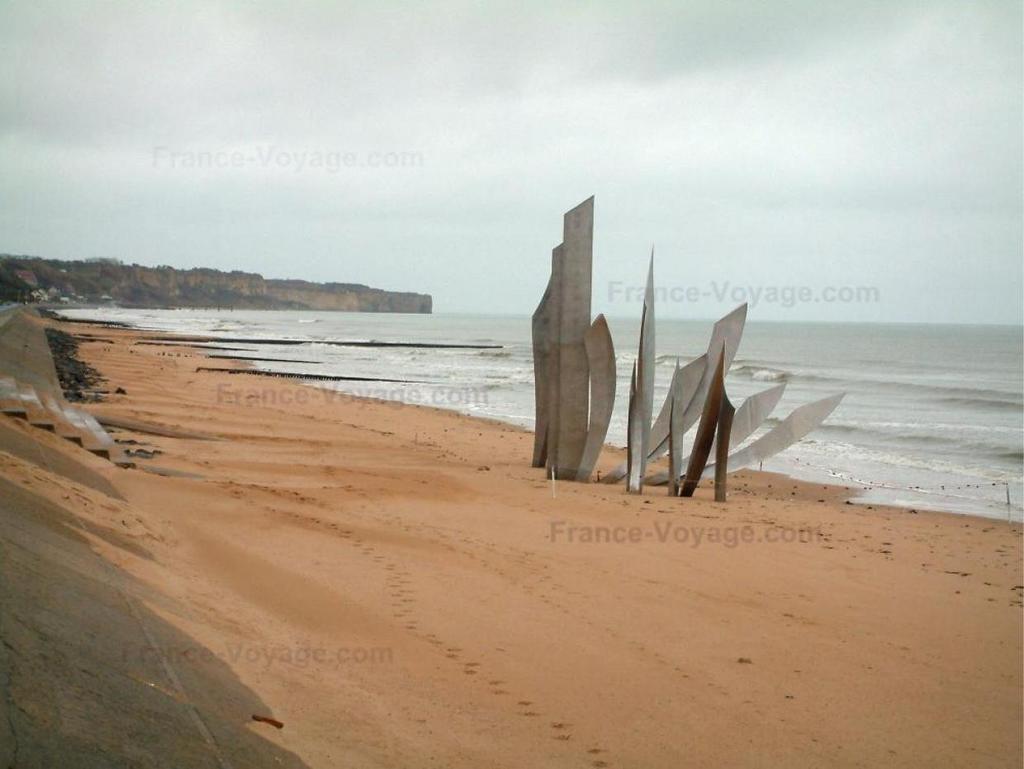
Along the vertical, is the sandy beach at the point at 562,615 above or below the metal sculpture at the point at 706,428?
below

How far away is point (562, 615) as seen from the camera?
228 inches

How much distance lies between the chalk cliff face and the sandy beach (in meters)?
117

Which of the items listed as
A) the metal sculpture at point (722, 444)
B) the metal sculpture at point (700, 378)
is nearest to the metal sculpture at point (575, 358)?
the metal sculpture at point (700, 378)

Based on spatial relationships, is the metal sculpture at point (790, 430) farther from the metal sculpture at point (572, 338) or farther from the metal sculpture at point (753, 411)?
the metal sculpture at point (572, 338)

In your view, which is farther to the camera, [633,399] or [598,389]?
[598,389]

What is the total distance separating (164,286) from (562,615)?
166922mm

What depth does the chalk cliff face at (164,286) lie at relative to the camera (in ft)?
448

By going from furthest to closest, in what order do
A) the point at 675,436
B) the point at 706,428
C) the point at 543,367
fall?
the point at 543,367, the point at 675,436, the point at 706,428

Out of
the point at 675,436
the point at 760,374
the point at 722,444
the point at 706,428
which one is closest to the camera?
the point at 722,444

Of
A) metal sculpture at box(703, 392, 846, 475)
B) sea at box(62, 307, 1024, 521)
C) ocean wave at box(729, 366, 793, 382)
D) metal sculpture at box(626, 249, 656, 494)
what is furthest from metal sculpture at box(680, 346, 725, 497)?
ocean wave at box(729, 366, 793, 382)

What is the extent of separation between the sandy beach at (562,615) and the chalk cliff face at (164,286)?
117 m

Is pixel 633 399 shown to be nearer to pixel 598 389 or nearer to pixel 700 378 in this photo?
pixel 598 389

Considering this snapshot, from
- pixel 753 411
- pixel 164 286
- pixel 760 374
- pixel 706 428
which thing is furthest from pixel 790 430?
pixel 164 286

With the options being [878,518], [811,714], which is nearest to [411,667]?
[811,714]
